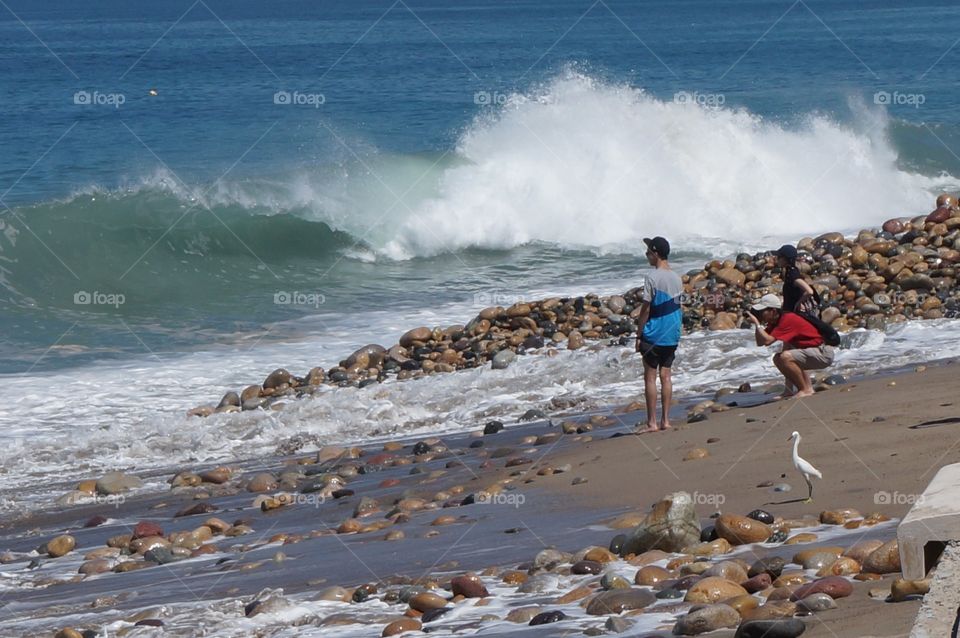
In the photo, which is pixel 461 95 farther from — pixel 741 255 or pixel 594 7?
pixel 594 7

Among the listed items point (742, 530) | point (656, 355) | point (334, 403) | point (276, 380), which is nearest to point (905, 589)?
point (742, 530)

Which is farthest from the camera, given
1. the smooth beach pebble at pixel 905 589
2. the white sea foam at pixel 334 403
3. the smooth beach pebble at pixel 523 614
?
the white sea foam at pixel 334 403

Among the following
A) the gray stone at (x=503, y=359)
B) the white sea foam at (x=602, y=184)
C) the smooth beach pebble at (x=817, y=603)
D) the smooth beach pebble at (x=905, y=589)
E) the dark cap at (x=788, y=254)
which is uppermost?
the white sea foam at (x=602, y=184)

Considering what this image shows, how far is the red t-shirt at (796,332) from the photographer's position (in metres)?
10.1

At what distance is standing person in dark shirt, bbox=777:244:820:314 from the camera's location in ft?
33.8

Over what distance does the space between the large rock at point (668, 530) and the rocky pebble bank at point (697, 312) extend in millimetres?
6437

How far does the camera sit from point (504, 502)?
325 inches

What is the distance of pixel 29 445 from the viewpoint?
11.4 metres

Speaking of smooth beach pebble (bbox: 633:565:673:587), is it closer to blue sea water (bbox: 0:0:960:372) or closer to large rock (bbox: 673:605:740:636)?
large rock (bbox: 673:605:740:636)

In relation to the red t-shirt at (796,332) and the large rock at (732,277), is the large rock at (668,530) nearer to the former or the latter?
the red t-shirt at (796,332)

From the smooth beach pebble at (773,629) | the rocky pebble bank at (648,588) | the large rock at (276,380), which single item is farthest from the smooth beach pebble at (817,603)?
the large rock at (276,380)

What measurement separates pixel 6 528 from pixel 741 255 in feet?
33.2

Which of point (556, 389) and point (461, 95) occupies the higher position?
point (461, 95)

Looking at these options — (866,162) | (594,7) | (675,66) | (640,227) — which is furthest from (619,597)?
(594,7)
